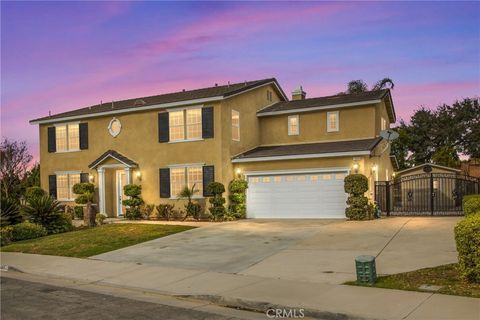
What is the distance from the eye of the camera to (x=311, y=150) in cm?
2270

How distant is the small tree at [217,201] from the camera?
21.7m

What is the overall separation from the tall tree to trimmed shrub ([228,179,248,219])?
1078 inches

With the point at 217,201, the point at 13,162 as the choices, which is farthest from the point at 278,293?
the point at 13,162

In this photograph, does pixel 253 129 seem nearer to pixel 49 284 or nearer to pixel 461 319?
pixel 49 284

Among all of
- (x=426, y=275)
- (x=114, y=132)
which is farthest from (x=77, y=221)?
(x=426, y=275)

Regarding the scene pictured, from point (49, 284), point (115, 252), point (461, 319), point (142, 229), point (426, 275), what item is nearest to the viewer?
point (461, 319)

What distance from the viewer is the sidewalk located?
7281 millimetres

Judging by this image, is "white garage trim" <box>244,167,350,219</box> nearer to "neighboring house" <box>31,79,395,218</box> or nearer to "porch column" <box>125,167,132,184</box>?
"neighboring house" <box>31,79,395,218</box>

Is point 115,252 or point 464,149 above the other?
point 464,149

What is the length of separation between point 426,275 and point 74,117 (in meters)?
22.0

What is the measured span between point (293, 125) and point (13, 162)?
31.2 metres

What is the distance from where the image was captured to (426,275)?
31.3 feet

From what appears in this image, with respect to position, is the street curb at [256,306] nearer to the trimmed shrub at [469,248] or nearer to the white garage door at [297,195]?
the trimmed shrub at [469,248]

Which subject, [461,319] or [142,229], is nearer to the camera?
[461,319]
